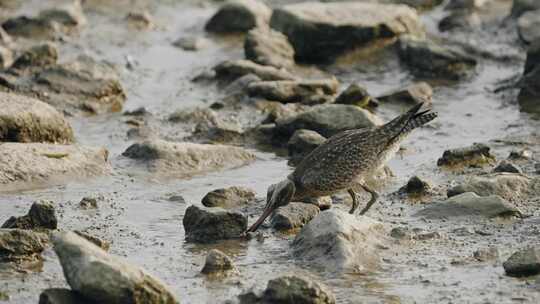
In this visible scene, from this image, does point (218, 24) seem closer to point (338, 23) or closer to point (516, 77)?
point (338, 23)

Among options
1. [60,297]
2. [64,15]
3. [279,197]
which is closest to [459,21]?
[64,15]

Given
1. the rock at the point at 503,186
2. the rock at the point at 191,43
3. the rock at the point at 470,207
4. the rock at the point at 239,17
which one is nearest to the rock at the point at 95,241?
the rock at the point at 470,207

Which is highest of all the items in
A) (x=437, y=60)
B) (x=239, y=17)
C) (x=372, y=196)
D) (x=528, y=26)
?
(x=528, y=26)

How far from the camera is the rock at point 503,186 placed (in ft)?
35.9

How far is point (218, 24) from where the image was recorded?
19.6 metres

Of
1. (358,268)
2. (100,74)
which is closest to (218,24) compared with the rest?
(100,74)

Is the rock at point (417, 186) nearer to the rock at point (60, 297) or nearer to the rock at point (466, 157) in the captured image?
the rock at point (466, 157)

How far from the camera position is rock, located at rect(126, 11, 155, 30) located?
20.0 metres

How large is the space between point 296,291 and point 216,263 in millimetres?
1179

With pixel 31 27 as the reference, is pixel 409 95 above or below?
above

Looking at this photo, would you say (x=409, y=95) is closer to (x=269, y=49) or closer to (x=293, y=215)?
(x=269, y=49)

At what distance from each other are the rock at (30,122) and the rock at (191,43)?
5.61 metres

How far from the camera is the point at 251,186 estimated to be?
11.9 meters

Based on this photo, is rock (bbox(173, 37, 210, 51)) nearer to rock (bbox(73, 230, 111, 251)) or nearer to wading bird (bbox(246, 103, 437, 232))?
wading bird (bbox(246, 103, 437, 232))
